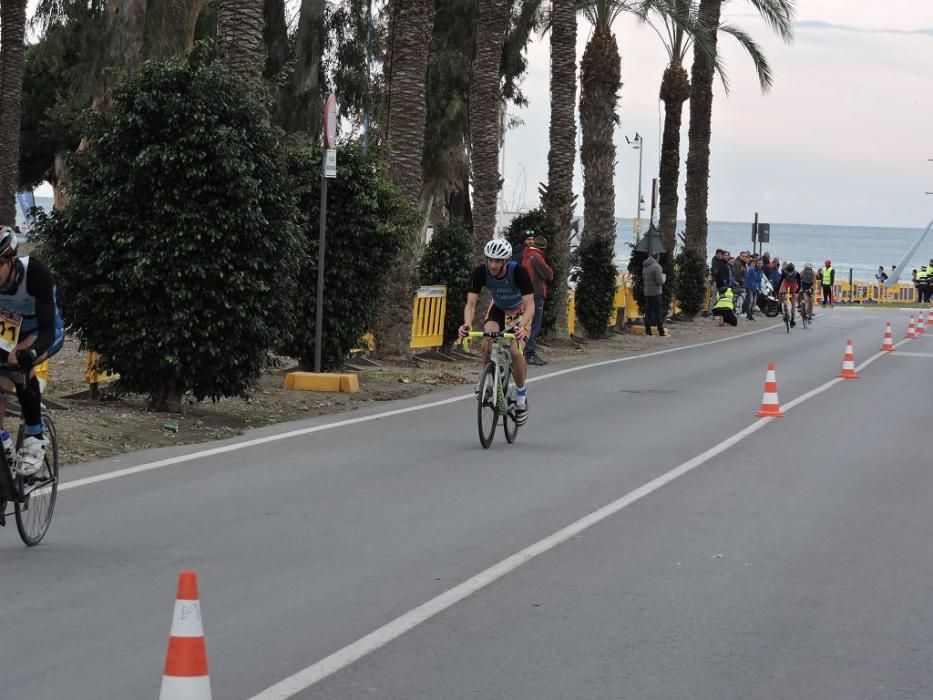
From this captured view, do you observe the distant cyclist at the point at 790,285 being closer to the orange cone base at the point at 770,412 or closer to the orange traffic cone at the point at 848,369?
the orange traffic cone at the point at 848,369

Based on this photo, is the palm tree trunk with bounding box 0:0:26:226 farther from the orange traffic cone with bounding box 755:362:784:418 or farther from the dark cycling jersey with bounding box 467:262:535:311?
the dark cycling jersey with bounding box 467:262:535:311

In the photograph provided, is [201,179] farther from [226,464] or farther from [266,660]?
[266,660]

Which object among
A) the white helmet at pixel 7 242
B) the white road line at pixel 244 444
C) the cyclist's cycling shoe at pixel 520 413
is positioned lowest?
the white road line at pixel 244 444

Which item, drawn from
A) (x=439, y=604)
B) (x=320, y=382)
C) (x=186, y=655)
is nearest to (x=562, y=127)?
(x=320, y=382)

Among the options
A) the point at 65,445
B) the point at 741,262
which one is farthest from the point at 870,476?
the point at 741,262

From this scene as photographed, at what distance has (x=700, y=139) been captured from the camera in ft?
165

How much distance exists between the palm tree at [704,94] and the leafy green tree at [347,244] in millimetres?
26534

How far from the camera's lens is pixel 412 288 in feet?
77.3

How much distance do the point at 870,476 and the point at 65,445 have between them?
6463 mm

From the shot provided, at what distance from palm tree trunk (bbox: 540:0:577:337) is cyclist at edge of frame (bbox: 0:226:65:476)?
23.0 m

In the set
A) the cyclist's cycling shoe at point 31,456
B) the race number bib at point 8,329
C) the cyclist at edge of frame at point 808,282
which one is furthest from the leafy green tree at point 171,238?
the cyclist at edge of frame at point 808,282

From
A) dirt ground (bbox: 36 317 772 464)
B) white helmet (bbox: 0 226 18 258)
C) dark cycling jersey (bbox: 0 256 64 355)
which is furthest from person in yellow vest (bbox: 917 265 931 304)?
white helmet (bbox: 0 226 18 258)

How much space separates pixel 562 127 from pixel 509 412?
19.1 meters

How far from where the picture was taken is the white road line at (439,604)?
20.1 ft
